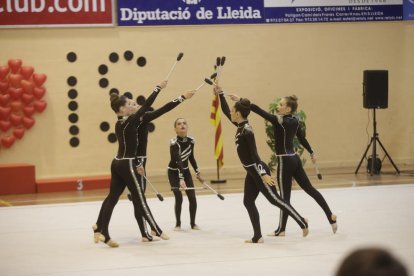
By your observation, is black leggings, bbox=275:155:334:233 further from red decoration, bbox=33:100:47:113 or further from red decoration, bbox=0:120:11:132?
red decoration, bbox=0:120:11:132

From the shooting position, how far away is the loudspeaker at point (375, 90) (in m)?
13.8

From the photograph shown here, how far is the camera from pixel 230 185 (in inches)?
508

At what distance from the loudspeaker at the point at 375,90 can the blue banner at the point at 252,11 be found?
83.2 inches

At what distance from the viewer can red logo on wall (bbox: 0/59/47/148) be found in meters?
13.7

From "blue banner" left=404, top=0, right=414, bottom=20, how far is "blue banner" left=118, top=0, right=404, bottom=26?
0.07ft

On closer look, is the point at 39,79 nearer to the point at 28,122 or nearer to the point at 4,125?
the point at 28,122

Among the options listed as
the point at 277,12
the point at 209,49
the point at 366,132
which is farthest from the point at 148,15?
the point at 366,132

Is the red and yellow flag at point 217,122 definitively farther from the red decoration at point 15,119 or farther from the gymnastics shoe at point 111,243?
the gymnastics shoe at point 111,243

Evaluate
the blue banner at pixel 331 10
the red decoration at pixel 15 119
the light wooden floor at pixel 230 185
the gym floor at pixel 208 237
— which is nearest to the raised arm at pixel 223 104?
the gym floor at pixel 208 237

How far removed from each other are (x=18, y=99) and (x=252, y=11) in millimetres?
5442

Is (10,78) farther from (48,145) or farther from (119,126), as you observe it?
(119,126)

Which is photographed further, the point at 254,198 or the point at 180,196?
the point at 180,196

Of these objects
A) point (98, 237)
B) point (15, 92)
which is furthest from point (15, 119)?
point (98, 237)

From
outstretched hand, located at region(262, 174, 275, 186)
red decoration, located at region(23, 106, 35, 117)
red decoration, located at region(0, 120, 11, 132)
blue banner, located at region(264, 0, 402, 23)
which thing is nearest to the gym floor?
outstretched hand, located at region(262, 174, 275, 186)
